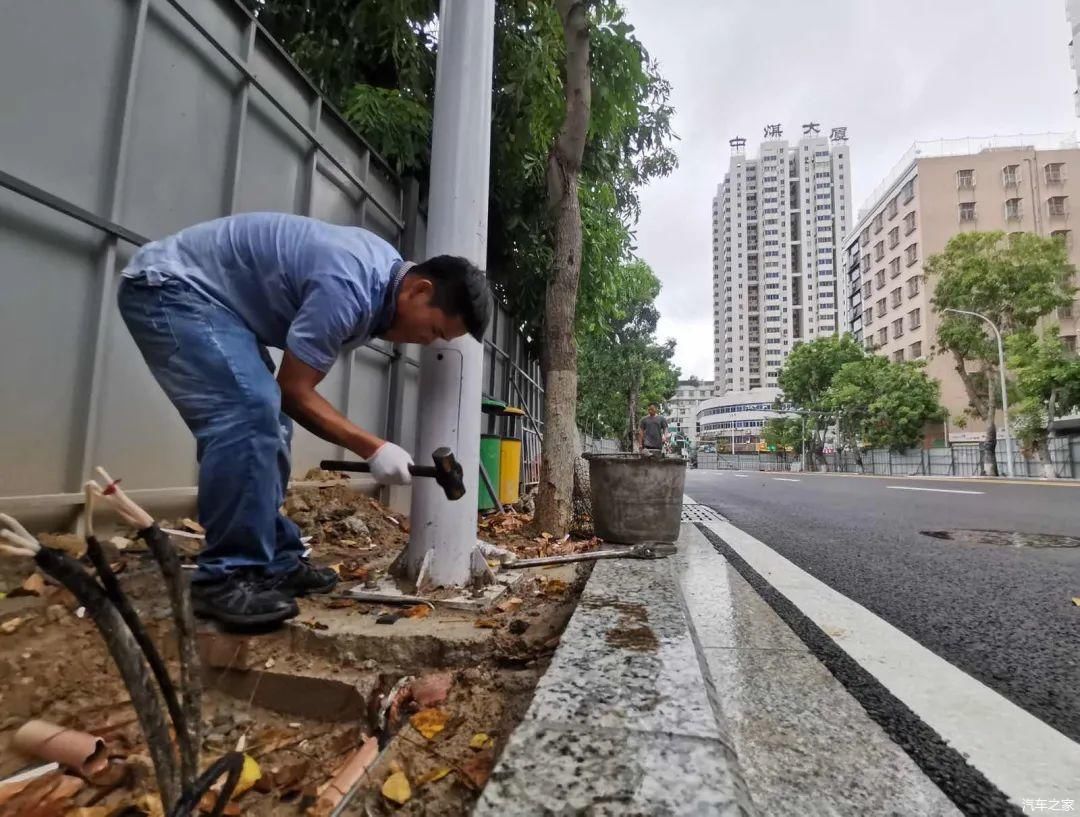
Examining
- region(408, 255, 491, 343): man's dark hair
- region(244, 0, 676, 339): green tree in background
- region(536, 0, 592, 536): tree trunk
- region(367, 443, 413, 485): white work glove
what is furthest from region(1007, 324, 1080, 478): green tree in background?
region(367, 443, 413, 485): white work glove

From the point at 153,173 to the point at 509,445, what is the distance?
12.9 feet

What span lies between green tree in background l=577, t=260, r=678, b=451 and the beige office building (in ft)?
80.9

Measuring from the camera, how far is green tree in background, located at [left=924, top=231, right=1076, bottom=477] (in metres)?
25.8

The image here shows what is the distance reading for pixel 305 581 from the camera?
2.07m

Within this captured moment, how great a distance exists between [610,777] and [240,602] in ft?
4.22

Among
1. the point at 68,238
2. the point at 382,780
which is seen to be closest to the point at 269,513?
the point at 382,780

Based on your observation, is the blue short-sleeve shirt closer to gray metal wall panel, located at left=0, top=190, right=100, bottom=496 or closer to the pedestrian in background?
gray metal wall panel, located at left=0, top=190, right=100, bottom=496

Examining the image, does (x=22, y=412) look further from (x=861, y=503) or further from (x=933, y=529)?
(x=861, y=503)

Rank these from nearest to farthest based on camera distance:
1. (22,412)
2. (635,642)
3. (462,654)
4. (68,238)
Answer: (635,642) < (462,654) < (22,412) < (68,238)

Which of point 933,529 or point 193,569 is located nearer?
point 193,569

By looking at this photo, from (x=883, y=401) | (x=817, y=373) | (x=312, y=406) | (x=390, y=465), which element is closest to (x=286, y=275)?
(x=312, y=406)

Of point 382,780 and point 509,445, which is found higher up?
point 509,445

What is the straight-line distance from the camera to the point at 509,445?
234 inches

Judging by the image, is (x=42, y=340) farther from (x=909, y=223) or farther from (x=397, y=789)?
(x=909, y=223)
